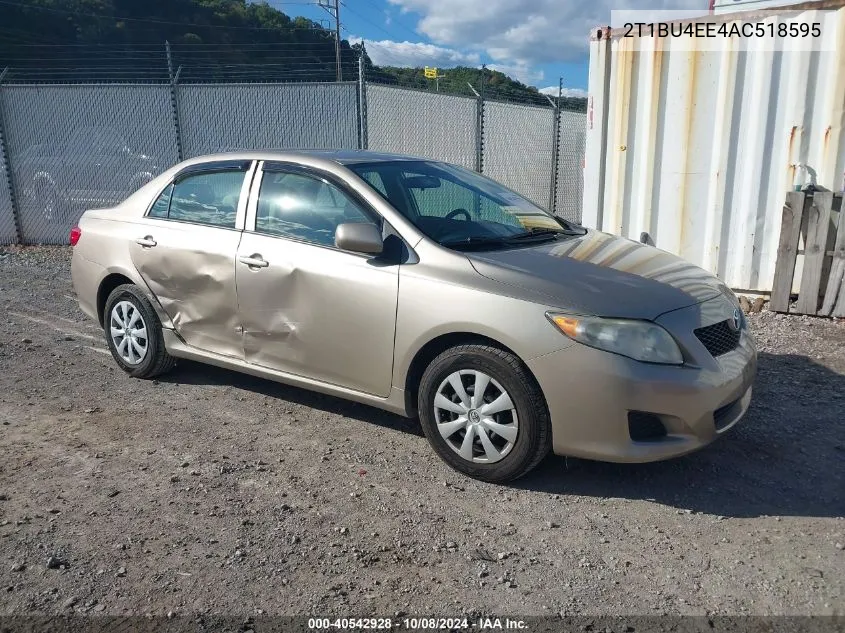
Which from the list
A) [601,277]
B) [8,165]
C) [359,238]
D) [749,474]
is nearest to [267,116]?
[8,165]

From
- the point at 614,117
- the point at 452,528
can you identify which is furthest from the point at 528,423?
the point at 614,117

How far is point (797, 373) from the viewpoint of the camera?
16.6 feet

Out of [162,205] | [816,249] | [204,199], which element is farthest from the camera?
[816,249]

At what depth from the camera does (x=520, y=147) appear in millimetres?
11977

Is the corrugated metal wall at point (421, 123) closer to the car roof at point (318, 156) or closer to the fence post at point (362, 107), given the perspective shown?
the fence post at point (362, 107)

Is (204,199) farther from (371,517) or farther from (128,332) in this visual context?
(371,517)

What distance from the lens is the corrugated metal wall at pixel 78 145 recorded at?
10.7 m

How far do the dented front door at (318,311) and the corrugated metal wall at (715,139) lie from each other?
13.9 ft

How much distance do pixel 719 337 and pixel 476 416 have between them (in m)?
1.27

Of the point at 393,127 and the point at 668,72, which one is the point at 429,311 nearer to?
the point at 668,72

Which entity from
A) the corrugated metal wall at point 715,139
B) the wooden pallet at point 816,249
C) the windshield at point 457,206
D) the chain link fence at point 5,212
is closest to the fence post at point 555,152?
the corrugated metal wall at point 715,139

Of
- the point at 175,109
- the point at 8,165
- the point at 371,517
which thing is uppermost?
the point at 175,109

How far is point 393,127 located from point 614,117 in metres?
4.08

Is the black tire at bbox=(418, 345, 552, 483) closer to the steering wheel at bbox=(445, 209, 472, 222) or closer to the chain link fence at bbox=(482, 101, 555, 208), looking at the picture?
the steering wheel at bbox=(445, 209, 472, 222)
